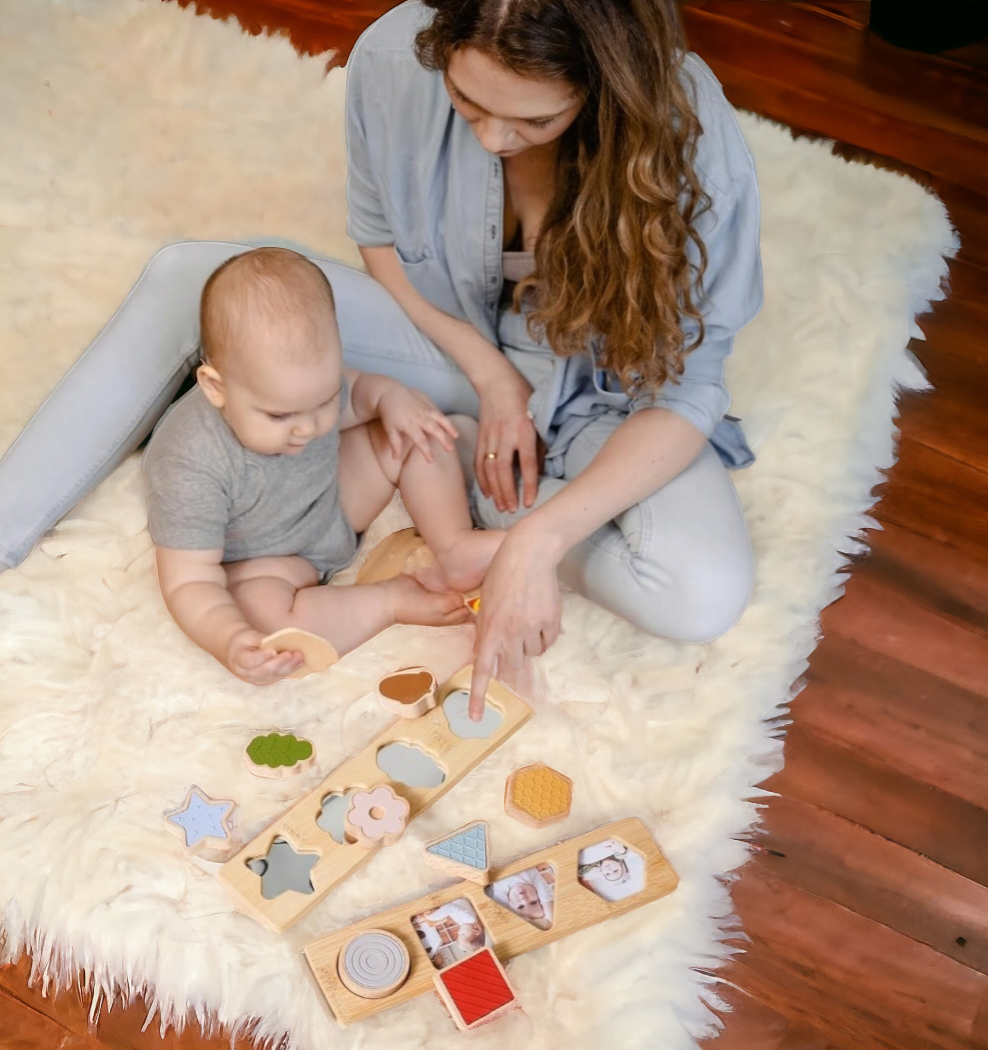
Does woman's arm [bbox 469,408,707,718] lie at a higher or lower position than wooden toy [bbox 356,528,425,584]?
higher

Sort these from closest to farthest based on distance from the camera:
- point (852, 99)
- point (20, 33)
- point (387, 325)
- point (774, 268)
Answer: point (387, 325) → point (774, 268) → point (20, 33) → point (852, 99)

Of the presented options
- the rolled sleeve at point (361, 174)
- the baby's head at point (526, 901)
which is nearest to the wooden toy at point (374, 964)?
the baby's head at point (526, 901)

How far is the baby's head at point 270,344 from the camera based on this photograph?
965 mm

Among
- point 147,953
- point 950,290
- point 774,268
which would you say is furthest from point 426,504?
point 950,290

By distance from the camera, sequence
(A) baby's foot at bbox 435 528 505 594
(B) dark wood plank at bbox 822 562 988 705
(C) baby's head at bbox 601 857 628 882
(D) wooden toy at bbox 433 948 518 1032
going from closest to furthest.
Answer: (D) wooden toy at bbox 433 948 518 1032, (C) baby's head at bbox 601 857 628 882, (A) baby's foot at bbox 435 528 505 594, (B) dark wood plank at bbox 822 562 988 705

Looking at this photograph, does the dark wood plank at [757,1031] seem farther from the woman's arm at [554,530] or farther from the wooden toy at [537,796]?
the woman's arm at [554,530]

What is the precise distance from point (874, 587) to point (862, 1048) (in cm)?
53

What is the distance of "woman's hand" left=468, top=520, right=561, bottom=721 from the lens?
1.04 m

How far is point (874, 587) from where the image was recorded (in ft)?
4.42

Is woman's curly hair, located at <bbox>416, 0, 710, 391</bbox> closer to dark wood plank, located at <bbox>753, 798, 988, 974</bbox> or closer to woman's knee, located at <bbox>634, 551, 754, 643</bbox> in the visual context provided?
woman's knee, located at <bbox>634, 551, 754, 643</bbox>

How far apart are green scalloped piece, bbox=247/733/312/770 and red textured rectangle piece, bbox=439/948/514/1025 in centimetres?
25

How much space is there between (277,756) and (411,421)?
383 mm

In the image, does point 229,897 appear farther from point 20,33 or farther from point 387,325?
point 20,33

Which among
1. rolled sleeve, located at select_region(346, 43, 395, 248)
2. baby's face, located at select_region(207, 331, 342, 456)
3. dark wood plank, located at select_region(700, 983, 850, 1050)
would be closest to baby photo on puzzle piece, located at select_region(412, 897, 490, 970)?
dark wood plank, located at select_region(700, 983, 850, 1050)
